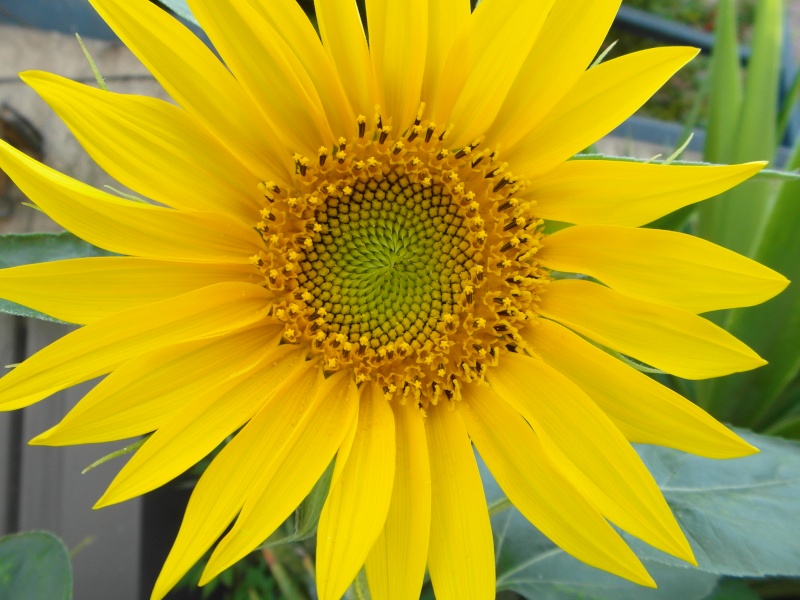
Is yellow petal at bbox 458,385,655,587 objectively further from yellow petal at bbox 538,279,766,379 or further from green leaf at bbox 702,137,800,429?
green leaf at bbox 702,137,800,429

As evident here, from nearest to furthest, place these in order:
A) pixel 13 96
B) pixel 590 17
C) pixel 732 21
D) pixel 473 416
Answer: pixel 590 17 < pixel 473 416 < pixel 732 21 < pixel 13 96

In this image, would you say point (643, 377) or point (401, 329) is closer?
point (643, 377)

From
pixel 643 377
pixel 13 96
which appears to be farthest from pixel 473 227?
pixel 13 96

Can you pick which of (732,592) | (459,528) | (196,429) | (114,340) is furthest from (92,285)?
(732,592)

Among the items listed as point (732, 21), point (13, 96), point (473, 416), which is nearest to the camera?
point (473, 416)

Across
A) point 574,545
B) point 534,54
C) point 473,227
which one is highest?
point 534,54

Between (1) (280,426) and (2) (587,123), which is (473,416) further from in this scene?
(2) (587,123)
